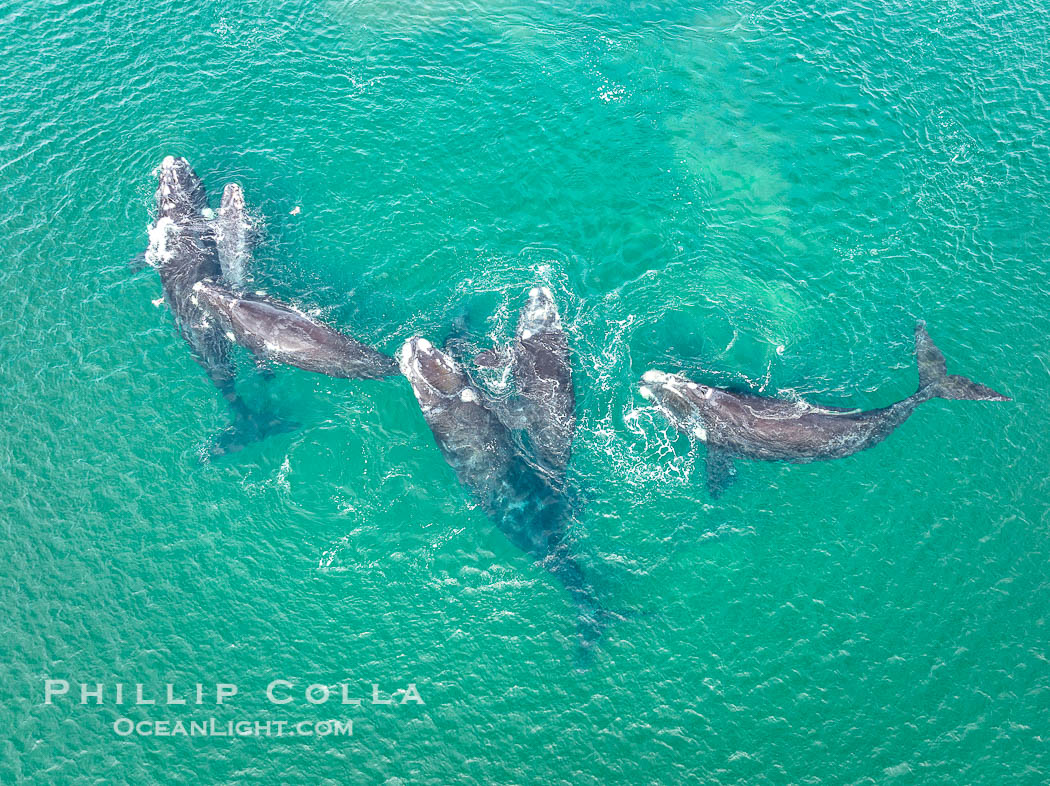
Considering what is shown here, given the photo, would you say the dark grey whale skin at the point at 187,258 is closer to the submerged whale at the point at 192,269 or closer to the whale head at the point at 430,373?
the submerged whale at the point at 192,269

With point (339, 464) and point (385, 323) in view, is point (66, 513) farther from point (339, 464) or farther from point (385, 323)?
point (385, 323)

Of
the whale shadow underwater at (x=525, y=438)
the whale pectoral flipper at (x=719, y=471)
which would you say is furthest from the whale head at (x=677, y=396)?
the whale shadow underwater at (x=525, y=438)

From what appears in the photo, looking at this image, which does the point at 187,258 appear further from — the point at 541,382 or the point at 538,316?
the point at 541,382

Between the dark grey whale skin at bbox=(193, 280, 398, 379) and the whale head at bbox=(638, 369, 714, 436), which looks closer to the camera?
the whale head at bbox=(638, 369, 714, 436)

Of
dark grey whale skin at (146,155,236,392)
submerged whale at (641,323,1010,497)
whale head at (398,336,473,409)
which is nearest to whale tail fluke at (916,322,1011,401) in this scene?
submerged whale at (641,323,1010,497)

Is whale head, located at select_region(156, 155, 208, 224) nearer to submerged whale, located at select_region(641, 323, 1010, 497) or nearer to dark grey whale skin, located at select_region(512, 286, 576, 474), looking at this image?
dark grey whale skin, located at select_region(512, 286, 576, 474)

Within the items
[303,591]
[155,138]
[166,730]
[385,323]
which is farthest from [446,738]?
[155,138]

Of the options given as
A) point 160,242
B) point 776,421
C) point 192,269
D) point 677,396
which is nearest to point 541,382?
point 677,396
